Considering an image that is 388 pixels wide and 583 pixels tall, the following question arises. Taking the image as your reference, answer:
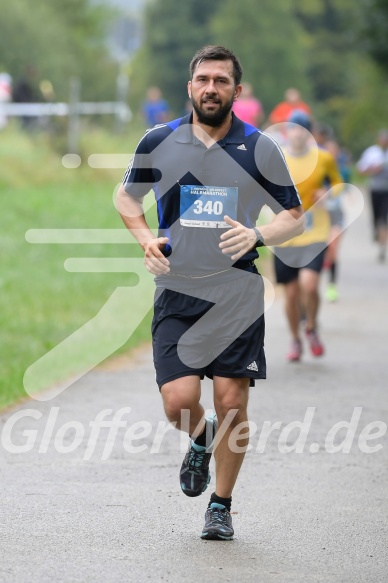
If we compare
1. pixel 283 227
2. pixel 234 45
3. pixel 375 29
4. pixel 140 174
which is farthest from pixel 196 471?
pixel 234 45

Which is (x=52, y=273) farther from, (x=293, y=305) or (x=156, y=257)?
(x=156, y=257)

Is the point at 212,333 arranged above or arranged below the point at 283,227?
below

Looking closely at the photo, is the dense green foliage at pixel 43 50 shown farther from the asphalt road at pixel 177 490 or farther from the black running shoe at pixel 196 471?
the black running shoe at pixel 196 471

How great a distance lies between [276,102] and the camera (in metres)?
85.9

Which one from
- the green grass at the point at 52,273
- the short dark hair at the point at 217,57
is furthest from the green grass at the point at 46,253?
the short dark hair at the point at 217,57

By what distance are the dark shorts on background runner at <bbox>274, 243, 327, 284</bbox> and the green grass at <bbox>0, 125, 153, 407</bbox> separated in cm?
175

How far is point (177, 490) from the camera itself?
23.7ft

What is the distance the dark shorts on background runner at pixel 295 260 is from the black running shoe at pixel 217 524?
6092mm

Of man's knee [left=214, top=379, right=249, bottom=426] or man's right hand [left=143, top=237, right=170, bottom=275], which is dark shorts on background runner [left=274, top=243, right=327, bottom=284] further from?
man's right hand [left=143, top=237, right=170, bottom=275]

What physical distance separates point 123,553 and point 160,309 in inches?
46.1

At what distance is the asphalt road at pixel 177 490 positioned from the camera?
226 inches

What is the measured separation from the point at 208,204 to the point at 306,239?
20.7 ft

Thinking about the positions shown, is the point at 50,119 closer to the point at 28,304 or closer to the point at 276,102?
the point at 28,304

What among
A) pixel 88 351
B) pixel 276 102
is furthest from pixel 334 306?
pixel 276 102
